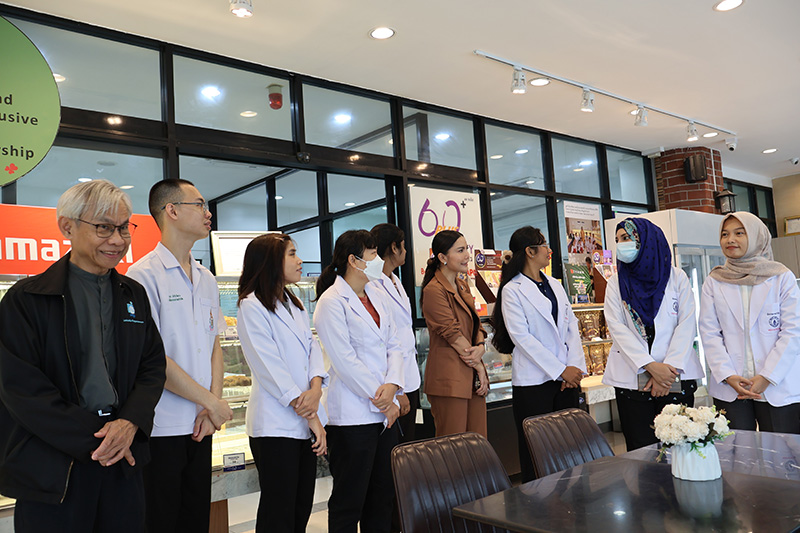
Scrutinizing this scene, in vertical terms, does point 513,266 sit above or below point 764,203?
below

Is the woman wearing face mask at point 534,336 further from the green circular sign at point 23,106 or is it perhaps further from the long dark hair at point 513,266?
the green circular sign at point 23,106

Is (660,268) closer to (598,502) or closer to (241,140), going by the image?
(598,502)

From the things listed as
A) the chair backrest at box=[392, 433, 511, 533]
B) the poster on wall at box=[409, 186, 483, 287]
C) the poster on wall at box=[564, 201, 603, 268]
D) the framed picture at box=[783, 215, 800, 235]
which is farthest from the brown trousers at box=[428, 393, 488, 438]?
the framed picture at box=[783, 215, 800, 235]

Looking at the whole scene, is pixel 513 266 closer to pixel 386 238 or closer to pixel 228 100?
pixel 386 238

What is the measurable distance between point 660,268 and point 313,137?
2913 mm

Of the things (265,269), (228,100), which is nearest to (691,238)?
(228,100)

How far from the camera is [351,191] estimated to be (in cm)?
614

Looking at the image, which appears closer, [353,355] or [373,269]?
[353,355]

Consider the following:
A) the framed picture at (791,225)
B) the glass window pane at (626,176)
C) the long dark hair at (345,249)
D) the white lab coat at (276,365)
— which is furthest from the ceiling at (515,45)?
the framed picture at (791,225)

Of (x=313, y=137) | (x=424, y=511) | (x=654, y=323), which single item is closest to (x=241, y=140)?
(x=313, y=137)

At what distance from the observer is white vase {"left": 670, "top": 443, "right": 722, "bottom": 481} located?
6.28 feet

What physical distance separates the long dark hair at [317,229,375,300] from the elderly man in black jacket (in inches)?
49.1

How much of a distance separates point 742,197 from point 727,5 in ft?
21.9

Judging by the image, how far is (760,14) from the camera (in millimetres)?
4398
